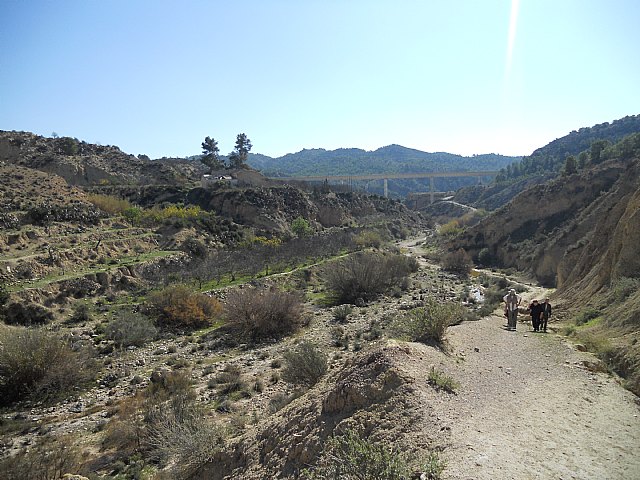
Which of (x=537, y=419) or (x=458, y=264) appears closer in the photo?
(x=537, y=419)

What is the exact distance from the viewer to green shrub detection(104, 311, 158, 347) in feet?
74.0

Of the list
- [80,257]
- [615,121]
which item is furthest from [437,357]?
[615,121]

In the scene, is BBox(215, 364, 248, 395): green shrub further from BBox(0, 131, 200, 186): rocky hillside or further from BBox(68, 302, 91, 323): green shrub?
BBox(0, 131, 200, 186): rocky hillside

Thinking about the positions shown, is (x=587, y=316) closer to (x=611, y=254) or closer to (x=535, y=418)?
(x=611, y=254)

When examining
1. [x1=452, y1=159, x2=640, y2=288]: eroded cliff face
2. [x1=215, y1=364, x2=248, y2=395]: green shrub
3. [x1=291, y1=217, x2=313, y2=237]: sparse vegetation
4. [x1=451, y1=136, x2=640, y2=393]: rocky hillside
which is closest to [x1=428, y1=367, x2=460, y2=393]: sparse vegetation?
[x1=451, y1=136, x2=640, y2=393]: rocky hillside

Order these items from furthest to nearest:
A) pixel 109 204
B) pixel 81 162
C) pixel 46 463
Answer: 1. pixel 81 162
2. pixel 109 204
3. pixel 46 463

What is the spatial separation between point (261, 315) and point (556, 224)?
4276 centimetres

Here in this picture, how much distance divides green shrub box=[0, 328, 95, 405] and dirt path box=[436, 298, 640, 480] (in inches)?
587

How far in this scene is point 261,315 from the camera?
987 inches

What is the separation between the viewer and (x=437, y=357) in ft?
33.3

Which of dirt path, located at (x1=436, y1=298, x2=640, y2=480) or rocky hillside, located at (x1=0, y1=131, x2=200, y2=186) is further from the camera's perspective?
rocky hillside, located at (x1=0, y1=131, x2=200, y2=186)

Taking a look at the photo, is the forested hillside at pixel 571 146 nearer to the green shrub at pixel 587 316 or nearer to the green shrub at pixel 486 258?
the green shrub at pixel 486 258

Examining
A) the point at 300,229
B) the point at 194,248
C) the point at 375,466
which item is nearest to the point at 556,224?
the point at 300,229

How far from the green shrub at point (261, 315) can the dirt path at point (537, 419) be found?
48.7 feet
